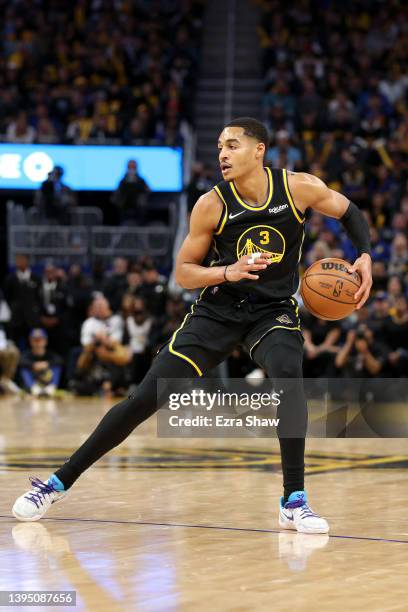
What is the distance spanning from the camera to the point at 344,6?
76.1ft

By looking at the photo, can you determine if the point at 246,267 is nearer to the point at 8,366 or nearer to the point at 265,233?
the point at 265,233

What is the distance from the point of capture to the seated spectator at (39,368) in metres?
15.7

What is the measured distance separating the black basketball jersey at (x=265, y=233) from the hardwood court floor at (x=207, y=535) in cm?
124

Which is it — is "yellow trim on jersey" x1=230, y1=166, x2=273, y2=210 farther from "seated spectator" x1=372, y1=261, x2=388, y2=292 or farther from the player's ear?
"seated spectator" x1=372, y1=261, x2=388, y2=292

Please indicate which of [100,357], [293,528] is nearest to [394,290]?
[100,357]

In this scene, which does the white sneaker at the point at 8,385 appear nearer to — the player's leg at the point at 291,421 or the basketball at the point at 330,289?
the basketball at the point at 330,289

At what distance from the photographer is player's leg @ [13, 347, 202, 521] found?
5977mm

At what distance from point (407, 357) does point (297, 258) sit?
833 centimetres

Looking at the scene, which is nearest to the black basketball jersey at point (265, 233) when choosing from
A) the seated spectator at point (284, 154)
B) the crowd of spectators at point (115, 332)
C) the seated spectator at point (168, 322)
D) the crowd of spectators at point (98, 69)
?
the crowd of spectators at point (115, 332)

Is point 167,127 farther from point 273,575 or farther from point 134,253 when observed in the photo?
point 273,575

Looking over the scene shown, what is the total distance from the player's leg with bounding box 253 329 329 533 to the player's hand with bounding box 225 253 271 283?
1.26 ft

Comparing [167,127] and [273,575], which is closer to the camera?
[273,575]

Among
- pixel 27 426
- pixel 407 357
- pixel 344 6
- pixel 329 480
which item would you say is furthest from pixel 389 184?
pixel 329 480

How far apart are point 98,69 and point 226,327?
16.3 m
